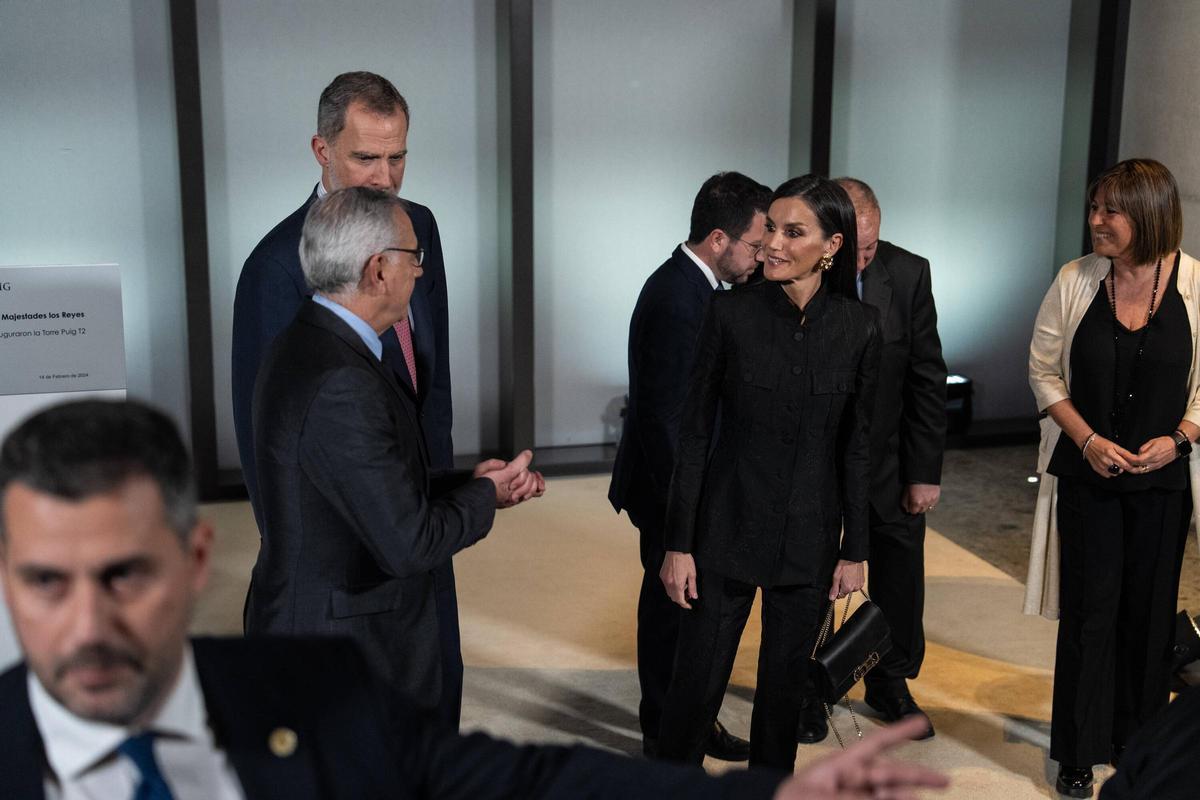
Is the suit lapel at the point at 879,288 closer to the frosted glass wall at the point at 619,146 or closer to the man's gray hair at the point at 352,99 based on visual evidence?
the man's gray hair at the point at 352,99

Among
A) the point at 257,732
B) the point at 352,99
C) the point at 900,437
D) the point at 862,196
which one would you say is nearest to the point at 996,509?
the point at 900,437

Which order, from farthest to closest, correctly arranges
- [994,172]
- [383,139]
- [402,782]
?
[994,172] → [383,139] → [402,782]

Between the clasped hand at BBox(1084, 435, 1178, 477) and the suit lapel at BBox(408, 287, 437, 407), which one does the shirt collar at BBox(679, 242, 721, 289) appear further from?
the clasped hand at BBox(1084, 435, 1178, 477)

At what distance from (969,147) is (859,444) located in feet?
15.0

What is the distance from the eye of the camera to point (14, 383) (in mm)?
3438

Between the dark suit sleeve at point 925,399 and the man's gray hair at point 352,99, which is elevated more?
the man's gray hair at point 352,99

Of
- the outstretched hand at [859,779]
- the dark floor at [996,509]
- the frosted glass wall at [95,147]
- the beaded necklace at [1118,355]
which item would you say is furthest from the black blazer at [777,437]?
the frosted glass wall at [95,147]

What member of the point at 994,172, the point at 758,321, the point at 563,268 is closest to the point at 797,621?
the point at 758,321

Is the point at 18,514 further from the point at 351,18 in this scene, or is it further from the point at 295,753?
the point at 351,18

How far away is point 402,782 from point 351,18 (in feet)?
17.6

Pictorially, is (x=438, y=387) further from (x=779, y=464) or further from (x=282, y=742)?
(x=282, y=742)

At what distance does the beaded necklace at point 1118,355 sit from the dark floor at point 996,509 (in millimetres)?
1836

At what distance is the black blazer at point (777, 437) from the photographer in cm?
323

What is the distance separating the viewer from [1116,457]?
354cm
